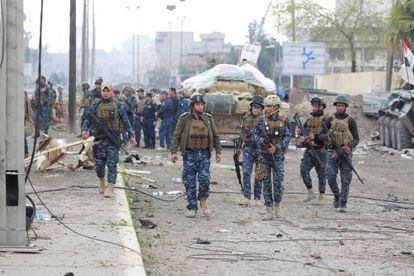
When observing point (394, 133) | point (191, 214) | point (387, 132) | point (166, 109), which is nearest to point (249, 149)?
point (191, 214)

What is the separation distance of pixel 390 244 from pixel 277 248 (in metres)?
1.39

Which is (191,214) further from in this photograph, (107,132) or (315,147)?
(315,147)

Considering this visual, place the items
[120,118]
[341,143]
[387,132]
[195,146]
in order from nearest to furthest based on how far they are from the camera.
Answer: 1. [195,146]
2. [341,143]
3. [120,118]
4. [387,132]

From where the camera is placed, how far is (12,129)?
877 cm

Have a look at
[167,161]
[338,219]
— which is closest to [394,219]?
[338,219]

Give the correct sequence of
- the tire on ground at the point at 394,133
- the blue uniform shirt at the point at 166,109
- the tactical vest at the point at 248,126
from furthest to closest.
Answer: the tire on ground at the point at 394,133, the blue uniform shirt at the point at 166,109, the tactical vest at the point at 248,126

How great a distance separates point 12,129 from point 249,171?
6302mm

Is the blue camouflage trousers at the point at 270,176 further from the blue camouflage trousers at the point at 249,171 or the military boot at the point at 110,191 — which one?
the military boot at the point at 110,191

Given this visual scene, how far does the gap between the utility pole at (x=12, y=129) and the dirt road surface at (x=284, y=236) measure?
4.42ft

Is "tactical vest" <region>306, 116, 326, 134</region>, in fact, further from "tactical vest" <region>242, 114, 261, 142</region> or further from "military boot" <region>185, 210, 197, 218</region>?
"military boot" <region>185, 210, 197, 218</region>

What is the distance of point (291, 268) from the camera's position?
30.0 ft

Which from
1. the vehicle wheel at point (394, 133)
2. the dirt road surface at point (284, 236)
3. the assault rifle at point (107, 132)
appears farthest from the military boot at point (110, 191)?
the vehicle wheel at point (394, 133)

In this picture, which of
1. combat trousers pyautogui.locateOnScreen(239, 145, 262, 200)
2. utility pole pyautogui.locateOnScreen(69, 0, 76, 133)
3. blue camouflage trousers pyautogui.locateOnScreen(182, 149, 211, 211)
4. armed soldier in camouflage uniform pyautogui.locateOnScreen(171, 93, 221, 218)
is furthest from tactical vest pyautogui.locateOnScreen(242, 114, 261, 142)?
utility pole pyautogui.locateOnScreen(69, 0, 76, 133)

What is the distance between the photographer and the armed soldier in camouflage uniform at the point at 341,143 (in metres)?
13.8
